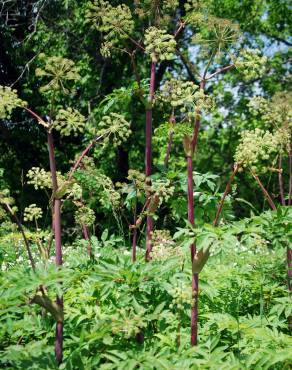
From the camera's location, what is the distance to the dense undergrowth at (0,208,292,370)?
8.45 ft

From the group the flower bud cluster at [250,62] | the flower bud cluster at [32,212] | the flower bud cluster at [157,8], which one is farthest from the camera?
the flower bud cluster at [32,212]

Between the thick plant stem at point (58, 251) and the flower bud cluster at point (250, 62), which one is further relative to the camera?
the flower bud cluster at point (250, 62)

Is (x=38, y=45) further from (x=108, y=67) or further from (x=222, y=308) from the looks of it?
(x=222, y=308)

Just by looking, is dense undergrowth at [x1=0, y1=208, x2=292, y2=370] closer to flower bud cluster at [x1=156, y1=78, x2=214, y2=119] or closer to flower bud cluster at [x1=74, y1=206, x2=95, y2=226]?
flower bud cluster at [x1=74, y1=206, x2=95, y2=226]

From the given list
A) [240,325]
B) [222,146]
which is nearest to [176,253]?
[240,325]

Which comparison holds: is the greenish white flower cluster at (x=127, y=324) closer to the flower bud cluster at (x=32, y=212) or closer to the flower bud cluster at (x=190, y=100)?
the flower bud cluster at (x=190, y=100)

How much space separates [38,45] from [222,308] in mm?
10256

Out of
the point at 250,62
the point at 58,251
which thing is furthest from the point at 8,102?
the point at 250,62

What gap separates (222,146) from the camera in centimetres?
1772

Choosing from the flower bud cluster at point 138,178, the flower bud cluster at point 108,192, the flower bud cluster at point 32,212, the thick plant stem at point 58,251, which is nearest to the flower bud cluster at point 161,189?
the flower bud cluster at point 138,178

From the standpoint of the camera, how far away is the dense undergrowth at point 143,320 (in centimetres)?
258

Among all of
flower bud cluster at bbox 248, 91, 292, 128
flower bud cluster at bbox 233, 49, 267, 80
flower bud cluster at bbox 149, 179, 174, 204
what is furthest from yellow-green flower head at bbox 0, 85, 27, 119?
flower bud cluster at bbox 248, 91, 292, 128

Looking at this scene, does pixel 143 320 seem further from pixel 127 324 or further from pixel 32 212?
pixel 32 212

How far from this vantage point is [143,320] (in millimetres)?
2977
